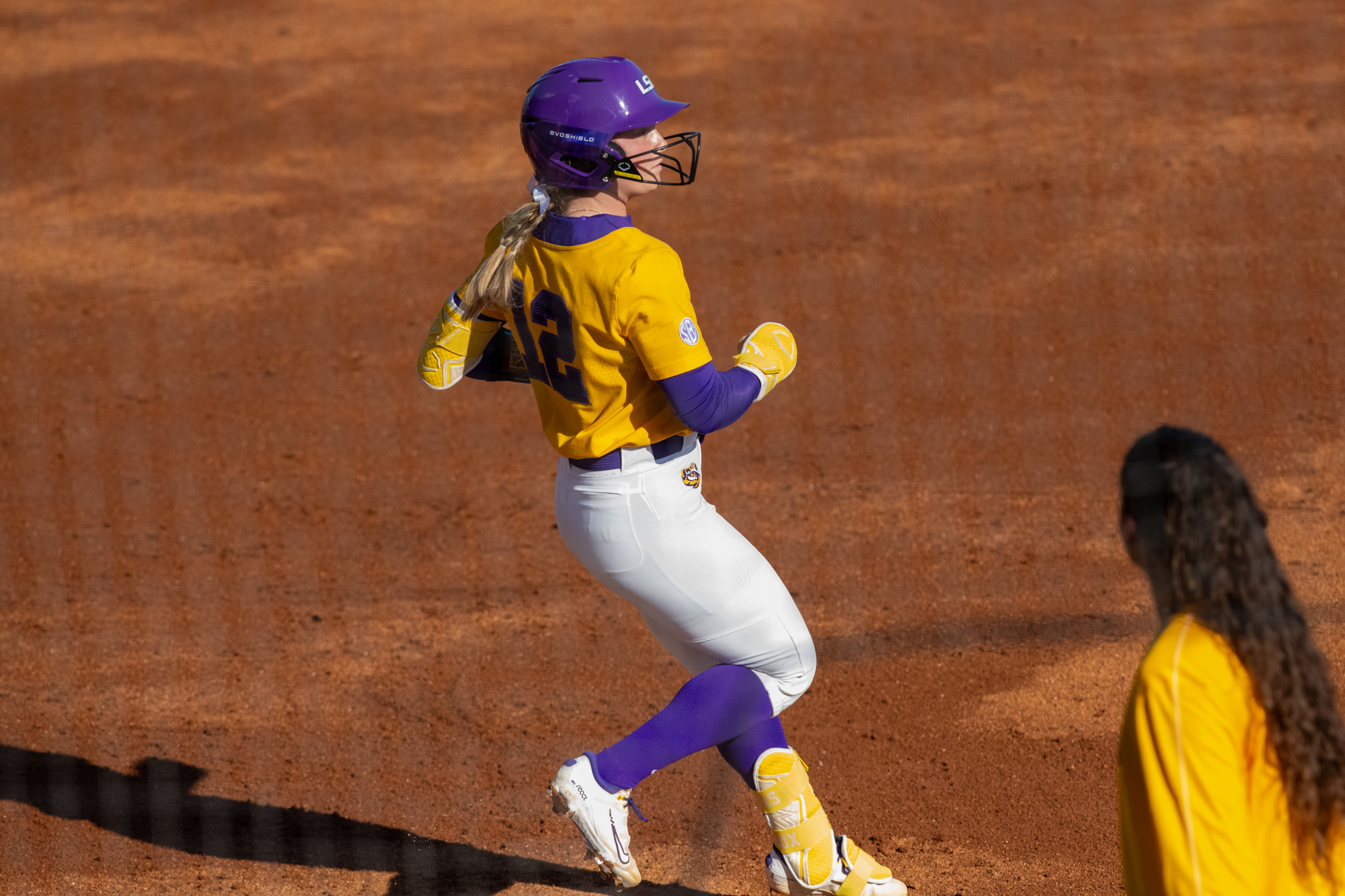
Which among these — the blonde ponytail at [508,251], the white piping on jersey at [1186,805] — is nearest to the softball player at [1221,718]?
Answer: the white piping on jersey at [1186,805]

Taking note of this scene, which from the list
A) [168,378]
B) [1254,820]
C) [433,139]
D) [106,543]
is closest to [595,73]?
[1254,820]

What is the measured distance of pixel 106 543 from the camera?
208 inches

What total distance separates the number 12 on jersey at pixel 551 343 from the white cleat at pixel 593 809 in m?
0.82

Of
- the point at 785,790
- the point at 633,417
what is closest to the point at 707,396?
the point at 633,417

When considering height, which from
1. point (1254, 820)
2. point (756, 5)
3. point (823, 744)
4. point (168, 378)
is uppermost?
point (756, 5)

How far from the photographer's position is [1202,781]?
1.81m

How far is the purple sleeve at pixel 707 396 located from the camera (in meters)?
2.62

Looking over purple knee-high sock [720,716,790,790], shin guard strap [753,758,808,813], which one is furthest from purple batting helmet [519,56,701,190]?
shin guard strap [753,758,808,813]

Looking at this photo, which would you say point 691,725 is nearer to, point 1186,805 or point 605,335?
point 605,335

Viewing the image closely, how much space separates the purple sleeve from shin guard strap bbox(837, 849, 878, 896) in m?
1.16

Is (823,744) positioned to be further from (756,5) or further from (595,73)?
(756,5)

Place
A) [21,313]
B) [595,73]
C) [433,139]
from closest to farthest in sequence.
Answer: [595,73], [21,313], [433,139]

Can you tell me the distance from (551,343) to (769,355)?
0.51m

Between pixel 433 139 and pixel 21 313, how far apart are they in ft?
9.40
